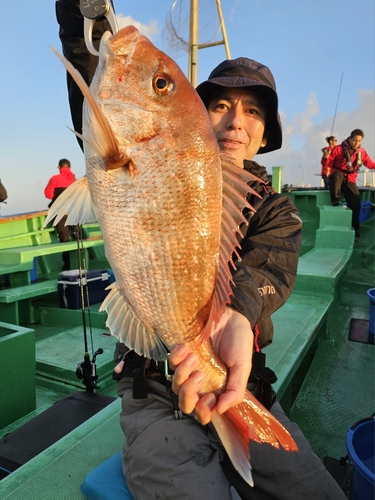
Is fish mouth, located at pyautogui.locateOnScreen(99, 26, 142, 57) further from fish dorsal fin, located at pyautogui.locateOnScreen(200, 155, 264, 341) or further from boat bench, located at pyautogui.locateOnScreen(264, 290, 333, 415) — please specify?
boat bench, located at pyautogui.locateOnScreen(264, 290, 333, 415)

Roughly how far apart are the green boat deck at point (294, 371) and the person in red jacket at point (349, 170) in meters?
3.43

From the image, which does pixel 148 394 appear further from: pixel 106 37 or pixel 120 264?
pixel 106 37

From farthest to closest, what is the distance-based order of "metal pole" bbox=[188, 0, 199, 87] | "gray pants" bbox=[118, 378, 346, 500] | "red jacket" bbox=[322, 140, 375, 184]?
1. "red jacket" bbox=[322, 140, 375, 184]
2. "metal pole" bbox=[188, 0, 199, 87]
3. "gray pants" bbox=[118, 378, 346, 500]

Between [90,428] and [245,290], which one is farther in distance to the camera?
[90,428]

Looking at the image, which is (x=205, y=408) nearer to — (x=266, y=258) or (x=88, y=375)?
(x=266, y=258)

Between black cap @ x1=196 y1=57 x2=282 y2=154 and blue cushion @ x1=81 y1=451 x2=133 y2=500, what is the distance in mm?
2128

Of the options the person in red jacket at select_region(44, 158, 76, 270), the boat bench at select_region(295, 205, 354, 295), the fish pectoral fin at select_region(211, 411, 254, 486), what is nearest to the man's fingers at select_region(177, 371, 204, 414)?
the fish pectoral fin at select_region(211, 411, 254, 486)

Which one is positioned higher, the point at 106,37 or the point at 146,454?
the point at 106,37

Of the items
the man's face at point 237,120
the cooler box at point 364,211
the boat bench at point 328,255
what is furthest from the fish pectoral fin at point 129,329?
the cooler box at point 364,211

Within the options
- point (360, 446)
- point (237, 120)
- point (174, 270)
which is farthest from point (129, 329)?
point (360, 446)

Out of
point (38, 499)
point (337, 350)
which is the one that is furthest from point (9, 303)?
point (337, 350)

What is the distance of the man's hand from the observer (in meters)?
1.28

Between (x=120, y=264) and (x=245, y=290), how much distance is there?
0.62 m

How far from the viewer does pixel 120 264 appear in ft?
4.51
